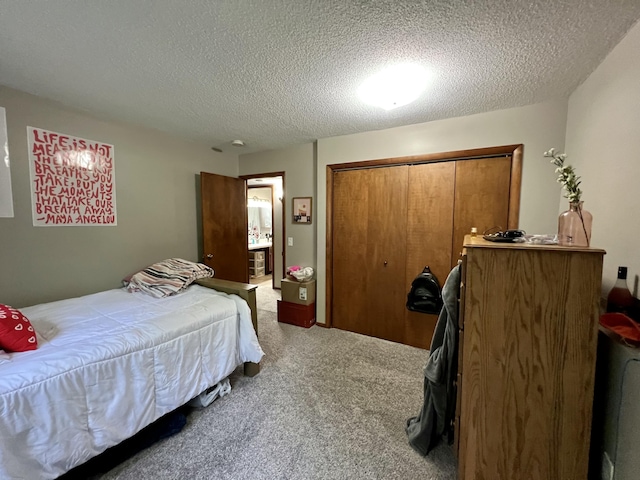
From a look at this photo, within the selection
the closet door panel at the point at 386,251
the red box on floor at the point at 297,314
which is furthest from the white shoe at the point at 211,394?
the closet door panel at the point at 386,251

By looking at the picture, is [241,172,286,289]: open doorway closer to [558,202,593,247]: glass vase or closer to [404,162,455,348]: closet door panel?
[404,162,455,348]: closet door panel

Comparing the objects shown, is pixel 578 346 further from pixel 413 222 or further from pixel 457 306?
pixel 413 222

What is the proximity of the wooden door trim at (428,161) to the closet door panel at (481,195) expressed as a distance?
0.04 m

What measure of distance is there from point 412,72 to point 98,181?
2929 millimetres

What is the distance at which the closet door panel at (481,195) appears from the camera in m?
2.30

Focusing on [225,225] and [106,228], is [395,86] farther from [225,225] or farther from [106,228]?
[106,228]

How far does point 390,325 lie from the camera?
9.43 ft

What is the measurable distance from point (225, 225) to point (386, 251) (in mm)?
2246

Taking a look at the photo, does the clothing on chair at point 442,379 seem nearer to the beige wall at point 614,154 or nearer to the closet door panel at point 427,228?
the beige wall at point 614,154

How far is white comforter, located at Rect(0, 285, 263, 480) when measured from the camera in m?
1.11

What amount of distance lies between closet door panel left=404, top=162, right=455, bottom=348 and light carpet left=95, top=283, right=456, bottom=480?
34 centimetres

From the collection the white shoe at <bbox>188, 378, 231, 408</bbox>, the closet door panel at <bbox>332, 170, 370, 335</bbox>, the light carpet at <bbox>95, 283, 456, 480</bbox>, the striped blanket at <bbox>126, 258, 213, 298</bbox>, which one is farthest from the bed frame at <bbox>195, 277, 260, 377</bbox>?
the closet door panel at <bbox>332, 170, 370, 335</bbox>

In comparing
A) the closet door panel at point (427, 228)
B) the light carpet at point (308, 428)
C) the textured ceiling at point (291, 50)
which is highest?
the textured ceiling at point (291, 50)

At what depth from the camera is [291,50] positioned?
4.79ft
